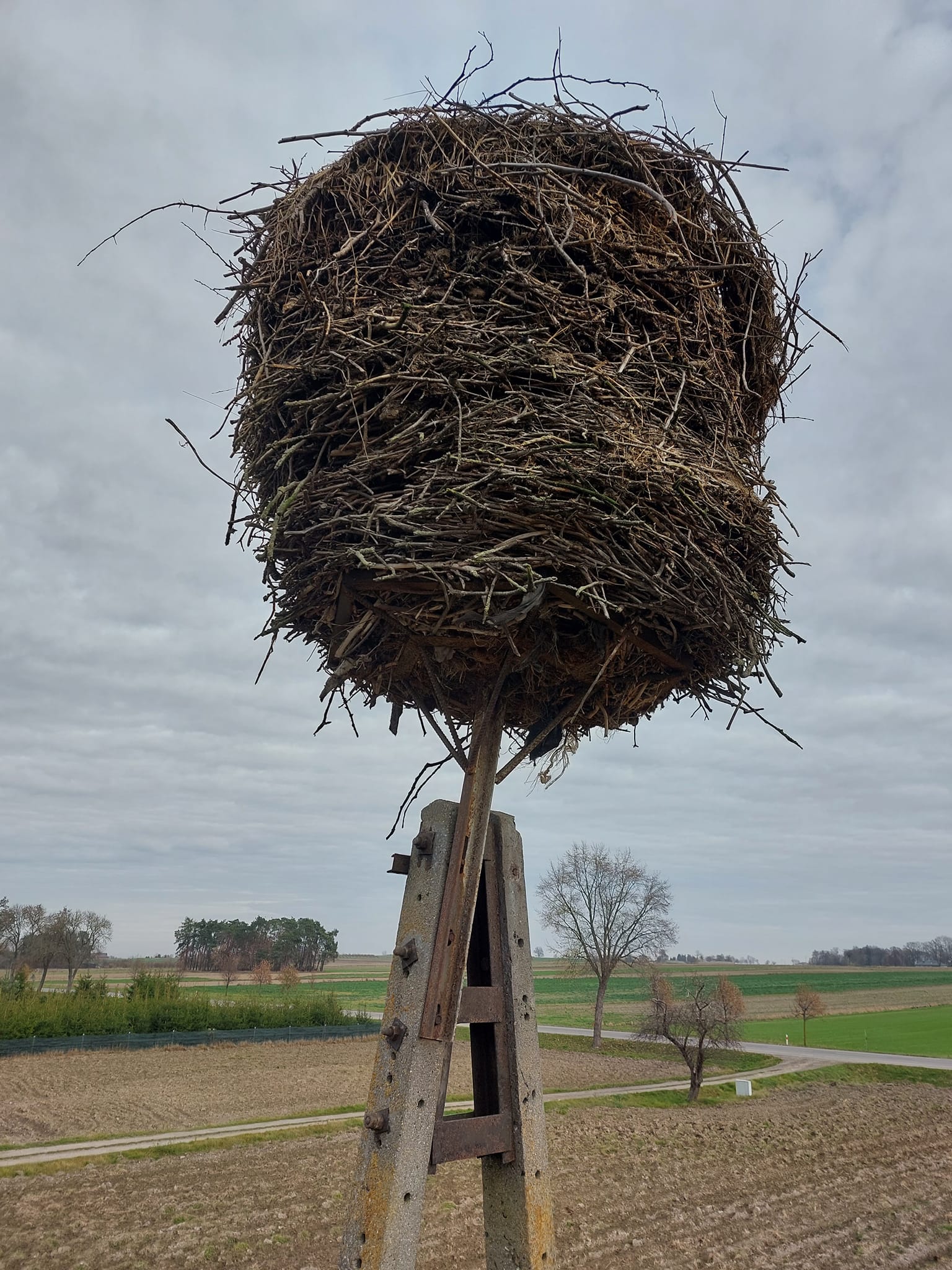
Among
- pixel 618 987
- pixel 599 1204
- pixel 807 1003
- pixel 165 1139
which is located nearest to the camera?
pixel 599 1204

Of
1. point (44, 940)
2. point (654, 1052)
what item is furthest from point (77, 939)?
point (654, 1052)

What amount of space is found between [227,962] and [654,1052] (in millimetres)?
60867

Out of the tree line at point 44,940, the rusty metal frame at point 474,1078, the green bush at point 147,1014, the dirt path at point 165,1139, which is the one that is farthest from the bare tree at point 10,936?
the rusty metal frame at point 474,1078

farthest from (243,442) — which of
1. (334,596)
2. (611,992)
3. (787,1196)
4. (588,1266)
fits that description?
(611,992)

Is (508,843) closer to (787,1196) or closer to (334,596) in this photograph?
(334,596)

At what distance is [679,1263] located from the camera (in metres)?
9.98

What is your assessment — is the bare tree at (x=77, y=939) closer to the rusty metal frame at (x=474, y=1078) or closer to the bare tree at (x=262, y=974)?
the bare tree at (x=262, y=974)

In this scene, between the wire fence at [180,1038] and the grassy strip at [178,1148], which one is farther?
the wire fence at [180,1038]

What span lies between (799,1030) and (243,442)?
177 ft

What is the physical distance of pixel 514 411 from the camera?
12.1ft

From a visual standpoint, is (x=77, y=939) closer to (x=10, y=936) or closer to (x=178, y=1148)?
(x=10, y=936)

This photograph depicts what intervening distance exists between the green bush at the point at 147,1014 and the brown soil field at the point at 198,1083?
89.0 inches

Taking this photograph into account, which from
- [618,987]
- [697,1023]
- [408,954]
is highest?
[408,954]

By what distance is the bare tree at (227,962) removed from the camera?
86.3 m
